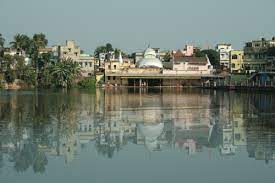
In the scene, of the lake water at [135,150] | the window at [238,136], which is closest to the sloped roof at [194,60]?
the lake water at [135,150]

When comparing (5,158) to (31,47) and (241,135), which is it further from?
(31,47)

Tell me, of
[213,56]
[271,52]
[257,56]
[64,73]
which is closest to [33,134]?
[64,73]

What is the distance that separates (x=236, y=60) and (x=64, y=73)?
1279 inches

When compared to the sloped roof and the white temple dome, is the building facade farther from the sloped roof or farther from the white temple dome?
the sloped roof

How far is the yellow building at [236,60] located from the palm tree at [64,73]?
29239 mm

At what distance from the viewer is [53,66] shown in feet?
250

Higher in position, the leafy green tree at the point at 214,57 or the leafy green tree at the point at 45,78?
the leafy green tree at the point at 214,57

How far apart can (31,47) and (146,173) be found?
7031 centimetres

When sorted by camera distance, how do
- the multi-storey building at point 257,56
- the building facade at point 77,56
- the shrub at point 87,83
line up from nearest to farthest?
the shrub at point 87,83 < the multi-storey building at point 257,56 < the building facade at point 77,56

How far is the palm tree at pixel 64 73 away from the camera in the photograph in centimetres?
7456

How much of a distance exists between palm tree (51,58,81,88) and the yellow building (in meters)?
29.2

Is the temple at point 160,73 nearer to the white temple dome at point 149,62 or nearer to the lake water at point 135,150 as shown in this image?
the white temple dome at point 149,62

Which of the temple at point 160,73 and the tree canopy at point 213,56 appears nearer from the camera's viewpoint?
the temple at point 160,73

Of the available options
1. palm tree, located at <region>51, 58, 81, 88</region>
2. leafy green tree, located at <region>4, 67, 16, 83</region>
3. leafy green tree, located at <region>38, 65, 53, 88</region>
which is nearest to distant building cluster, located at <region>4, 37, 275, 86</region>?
leafy green tree, located at <region>38, 65, 53, 88</region>
